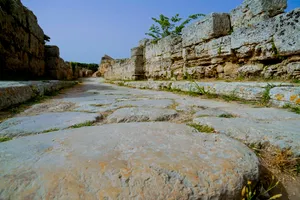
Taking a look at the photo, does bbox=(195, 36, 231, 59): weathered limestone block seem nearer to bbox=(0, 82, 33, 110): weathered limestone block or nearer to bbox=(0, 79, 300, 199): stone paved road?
bbox=(0, 79, 300, 199): stone paved road

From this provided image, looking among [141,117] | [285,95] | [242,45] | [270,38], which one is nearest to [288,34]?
[270,38]

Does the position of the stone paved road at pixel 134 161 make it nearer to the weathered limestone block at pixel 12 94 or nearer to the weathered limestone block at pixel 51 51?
the weathered limestone block at pixel 12 94

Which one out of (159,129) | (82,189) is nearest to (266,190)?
(159,129)

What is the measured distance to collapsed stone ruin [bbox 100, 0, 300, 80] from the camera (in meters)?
2.24

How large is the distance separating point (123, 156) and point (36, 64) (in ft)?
18.3

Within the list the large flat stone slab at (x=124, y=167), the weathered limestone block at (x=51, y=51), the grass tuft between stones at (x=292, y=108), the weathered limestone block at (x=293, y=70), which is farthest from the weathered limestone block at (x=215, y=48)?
the weathered limestone block at (x=51, y=51)

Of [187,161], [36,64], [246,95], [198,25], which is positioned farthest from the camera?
[36,64]

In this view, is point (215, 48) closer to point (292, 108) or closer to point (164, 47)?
point (164, 47)

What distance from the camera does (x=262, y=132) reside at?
3.02 feet

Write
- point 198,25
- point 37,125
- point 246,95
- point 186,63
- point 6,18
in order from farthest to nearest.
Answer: point 186,63 → point 198,25 → point 6,18 → point 246,95 → point 37,125

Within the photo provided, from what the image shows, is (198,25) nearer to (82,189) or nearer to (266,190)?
(266,190)

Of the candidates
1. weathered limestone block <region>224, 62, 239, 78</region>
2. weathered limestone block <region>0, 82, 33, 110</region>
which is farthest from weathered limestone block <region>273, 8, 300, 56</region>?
weathered limestone block <region>0, 82, 33, 110</region>

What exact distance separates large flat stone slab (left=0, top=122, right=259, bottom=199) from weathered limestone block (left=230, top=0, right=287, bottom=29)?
2.98 metres

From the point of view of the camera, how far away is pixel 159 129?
102 cm
